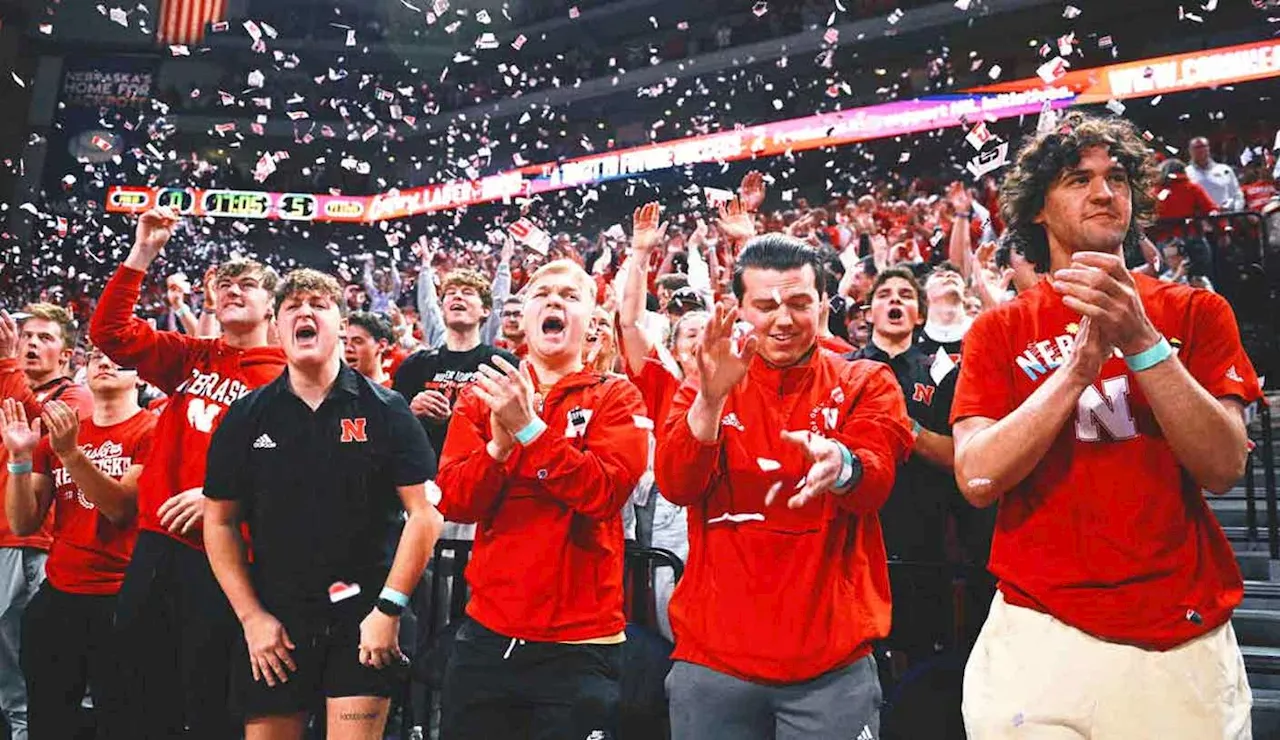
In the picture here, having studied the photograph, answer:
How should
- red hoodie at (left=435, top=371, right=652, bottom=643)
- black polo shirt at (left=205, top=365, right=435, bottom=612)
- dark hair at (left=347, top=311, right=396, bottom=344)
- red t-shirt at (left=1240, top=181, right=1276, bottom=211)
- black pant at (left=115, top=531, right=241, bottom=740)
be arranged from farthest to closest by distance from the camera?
red t-shirt at (left=1240, top=181, right=1276, bottom=211)
dark hair at (left=347, top=311, right=396, bottom=344)
black pant at (left=115, top=531, right=241, bottom=740)
black polo shirt at (left=205, top=365, right=435, bottom=612)
red hoodie at (left=435, top=371, right=652, bottom=643)

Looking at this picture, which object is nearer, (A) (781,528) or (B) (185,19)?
(A) (781,528)

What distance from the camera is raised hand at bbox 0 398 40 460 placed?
4441mm

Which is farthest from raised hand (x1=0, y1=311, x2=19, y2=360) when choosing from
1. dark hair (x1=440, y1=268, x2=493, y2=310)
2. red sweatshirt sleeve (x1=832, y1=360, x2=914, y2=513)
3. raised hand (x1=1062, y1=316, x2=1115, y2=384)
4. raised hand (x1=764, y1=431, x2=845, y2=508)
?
raised hand (x1=1062, y1=316, x2=1115, y2=384)

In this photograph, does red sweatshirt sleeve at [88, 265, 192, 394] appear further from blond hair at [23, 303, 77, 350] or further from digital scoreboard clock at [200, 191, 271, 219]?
digital scoreboard clock at [200, 191, 271, 219]

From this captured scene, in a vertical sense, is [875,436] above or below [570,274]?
below

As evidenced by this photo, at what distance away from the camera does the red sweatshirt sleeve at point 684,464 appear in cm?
229

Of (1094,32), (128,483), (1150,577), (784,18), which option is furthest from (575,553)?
(784,18)

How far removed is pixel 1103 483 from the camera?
1945 millimetres

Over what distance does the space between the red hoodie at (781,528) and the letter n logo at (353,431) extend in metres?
1.18

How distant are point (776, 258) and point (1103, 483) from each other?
3.06 feet

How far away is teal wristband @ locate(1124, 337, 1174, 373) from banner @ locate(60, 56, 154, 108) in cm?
2953

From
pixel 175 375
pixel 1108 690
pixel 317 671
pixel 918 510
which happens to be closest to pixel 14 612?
pixel 175 375

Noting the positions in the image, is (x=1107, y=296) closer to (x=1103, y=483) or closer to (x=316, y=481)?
(x=1103, y=483)

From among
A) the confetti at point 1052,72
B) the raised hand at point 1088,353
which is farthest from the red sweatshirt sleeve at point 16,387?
A: the confetti at point 1052,72
